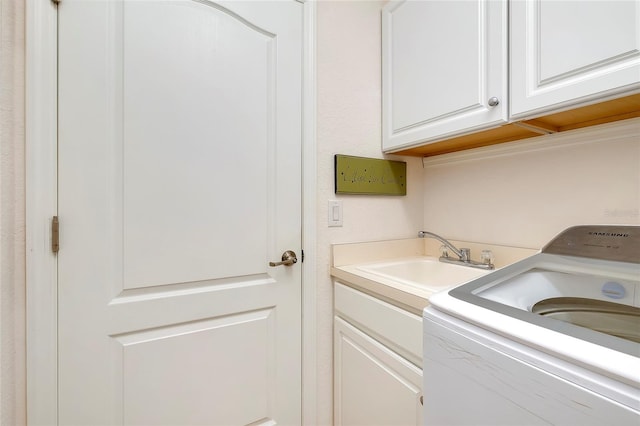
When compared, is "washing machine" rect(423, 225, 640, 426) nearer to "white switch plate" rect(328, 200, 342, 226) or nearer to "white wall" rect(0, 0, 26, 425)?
"white switch plate" rect(328, 200, 342, 226)

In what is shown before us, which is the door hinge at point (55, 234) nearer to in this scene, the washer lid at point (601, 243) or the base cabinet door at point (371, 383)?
the base cabinet door at point (371, 383)

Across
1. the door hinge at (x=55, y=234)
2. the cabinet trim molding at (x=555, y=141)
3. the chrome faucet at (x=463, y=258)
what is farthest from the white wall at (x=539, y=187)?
the door hinge at (x=55, y=234)

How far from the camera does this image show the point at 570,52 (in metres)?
0.76

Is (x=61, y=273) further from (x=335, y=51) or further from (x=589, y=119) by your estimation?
(x=589, y=119)

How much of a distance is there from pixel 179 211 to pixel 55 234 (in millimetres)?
342

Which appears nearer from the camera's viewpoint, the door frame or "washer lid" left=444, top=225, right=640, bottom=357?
"washer lid" left=444, top=225, right=640, bottom=357

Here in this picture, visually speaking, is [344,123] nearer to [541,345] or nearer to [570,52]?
[570,52]

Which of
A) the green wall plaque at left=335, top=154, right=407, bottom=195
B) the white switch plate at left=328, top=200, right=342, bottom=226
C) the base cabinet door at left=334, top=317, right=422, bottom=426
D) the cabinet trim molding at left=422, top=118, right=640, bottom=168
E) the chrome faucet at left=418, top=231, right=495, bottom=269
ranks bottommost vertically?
the base cabinet door at left=334, top=317, right=422, bottom=426

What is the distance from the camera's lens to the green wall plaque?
4.23ft

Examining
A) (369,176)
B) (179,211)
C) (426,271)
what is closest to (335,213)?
(369,176)

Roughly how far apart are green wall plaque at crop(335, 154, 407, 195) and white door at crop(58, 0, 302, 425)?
0.22m

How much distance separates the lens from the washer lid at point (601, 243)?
722 millimetres

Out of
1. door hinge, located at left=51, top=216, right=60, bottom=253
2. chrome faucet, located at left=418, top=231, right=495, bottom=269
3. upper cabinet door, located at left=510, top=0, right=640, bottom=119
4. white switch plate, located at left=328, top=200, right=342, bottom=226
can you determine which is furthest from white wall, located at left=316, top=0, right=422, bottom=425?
door hinge, located at left=51, top=216, right=60, bottom=253

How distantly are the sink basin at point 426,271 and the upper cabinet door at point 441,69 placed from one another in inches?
22.5
